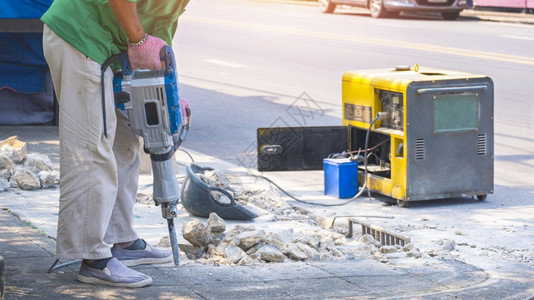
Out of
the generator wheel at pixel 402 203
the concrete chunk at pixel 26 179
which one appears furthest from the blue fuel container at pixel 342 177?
the concrete chunk at pixel 26 179

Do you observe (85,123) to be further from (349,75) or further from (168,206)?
(349,75)

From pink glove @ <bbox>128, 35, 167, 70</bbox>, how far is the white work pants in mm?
162

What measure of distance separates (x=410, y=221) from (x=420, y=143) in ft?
2.50

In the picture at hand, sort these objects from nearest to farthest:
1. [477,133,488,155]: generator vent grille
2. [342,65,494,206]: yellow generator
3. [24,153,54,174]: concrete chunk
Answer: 1. [342,65,494,206]: yellow generator
2. [477,133,488,155]: generator vent grille
3. [24,153,54,174]: concrete chunk

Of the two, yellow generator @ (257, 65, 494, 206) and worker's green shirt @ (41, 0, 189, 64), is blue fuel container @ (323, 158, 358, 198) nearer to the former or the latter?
yellow generator @ (257, 65, 494, 206)

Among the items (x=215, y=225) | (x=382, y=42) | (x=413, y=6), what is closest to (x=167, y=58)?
(x=215, y=225)

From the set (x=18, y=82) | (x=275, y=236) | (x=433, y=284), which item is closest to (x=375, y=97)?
(x=275, y=236)

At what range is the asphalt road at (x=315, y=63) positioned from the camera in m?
10.9

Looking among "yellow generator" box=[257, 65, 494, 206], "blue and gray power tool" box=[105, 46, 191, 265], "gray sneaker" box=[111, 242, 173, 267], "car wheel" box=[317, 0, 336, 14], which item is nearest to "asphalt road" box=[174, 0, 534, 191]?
"car wheel" box=[317, 0, 336, 14]

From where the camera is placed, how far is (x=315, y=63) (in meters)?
17.0

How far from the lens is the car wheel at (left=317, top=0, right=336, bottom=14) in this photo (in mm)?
27766

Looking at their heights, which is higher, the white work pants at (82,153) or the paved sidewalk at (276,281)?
the white work pants at (82,153)

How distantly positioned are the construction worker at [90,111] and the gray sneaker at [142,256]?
30cm

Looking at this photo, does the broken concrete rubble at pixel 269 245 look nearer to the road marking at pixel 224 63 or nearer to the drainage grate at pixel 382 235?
the drainage grate at pixel 382 235
